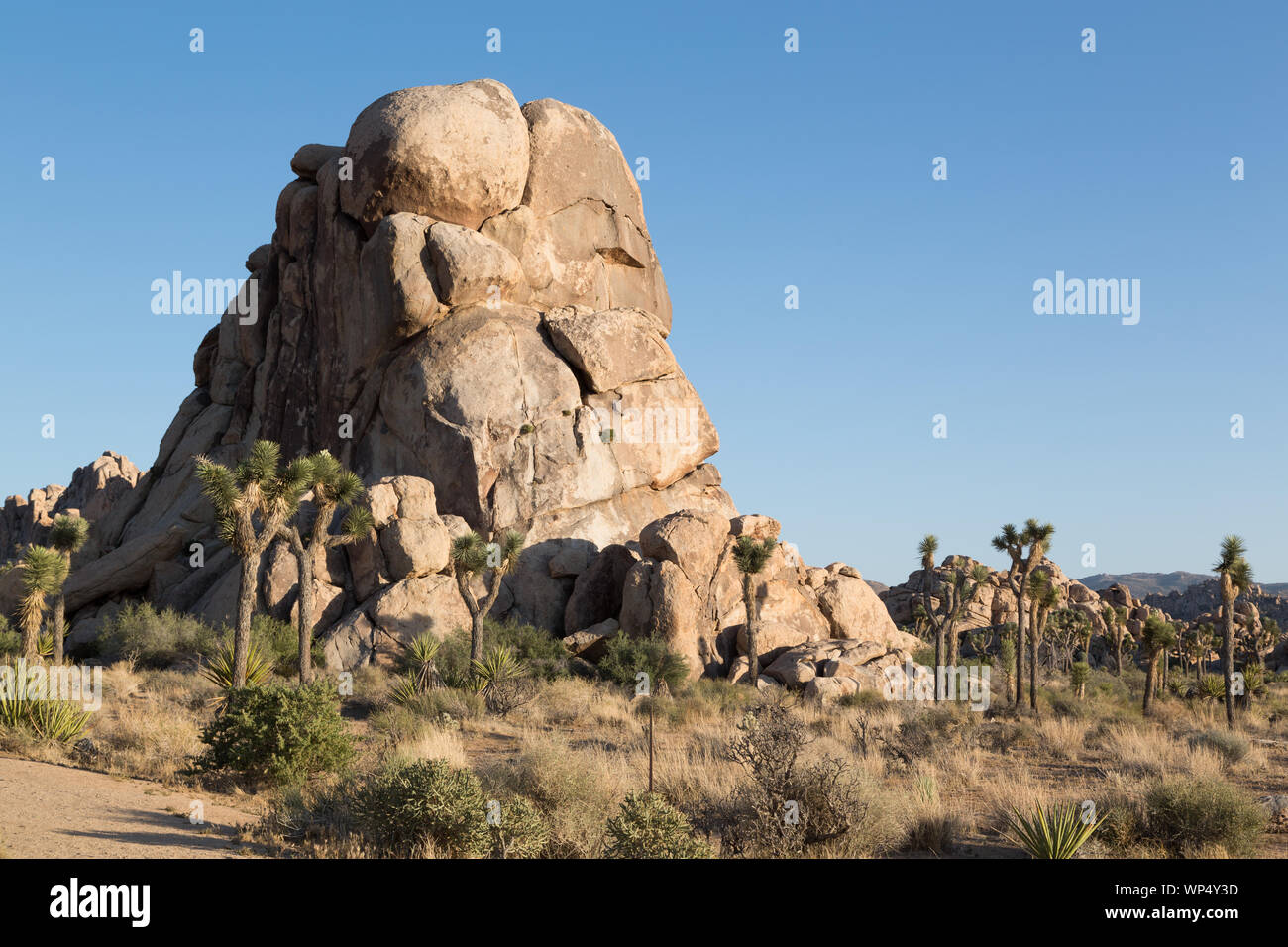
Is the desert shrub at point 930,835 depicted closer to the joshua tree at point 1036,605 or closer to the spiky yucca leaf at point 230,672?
the spiky yucca leaf at point 230,672

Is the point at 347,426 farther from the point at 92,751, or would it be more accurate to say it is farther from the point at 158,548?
the point at 92,751

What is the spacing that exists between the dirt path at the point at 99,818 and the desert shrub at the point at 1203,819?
1039 centimetres

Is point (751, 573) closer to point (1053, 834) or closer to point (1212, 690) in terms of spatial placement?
point (1212, 690)

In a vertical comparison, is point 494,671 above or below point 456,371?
below

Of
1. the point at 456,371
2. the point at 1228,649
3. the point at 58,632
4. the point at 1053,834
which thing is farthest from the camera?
the point at 456,371

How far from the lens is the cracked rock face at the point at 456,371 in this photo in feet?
117

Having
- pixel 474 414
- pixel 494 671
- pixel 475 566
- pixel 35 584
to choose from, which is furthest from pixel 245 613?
pixel 474 414

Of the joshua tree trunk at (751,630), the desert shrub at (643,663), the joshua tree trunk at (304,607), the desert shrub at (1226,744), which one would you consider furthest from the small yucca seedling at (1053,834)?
the joshua tree trunk at (751,630)

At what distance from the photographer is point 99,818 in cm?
1077

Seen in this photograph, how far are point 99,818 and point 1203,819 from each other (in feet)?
41.3

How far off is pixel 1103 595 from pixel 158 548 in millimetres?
A: 82688

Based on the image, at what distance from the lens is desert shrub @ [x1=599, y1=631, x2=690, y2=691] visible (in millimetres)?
29688

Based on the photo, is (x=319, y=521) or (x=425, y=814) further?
(x=319, y=521)
